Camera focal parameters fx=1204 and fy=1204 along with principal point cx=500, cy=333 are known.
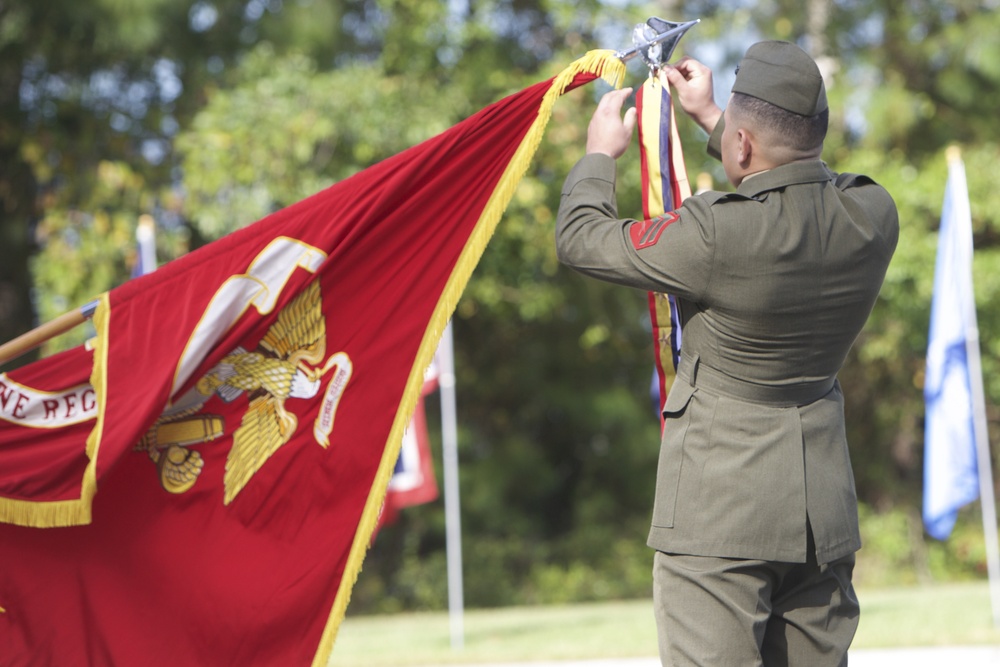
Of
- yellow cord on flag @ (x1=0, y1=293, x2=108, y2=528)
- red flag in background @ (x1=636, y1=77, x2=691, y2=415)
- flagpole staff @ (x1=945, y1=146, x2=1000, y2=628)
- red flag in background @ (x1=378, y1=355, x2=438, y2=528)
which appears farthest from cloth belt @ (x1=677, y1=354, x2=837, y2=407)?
red flag in background @ (x1=378, y1=355, x2=438, y2=528)

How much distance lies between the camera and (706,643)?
91.9 inches

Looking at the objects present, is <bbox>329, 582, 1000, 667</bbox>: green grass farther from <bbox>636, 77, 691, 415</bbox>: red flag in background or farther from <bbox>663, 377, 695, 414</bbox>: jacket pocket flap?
<bbox>663, 377, 695, 414</bbox>: jacket pocket flap

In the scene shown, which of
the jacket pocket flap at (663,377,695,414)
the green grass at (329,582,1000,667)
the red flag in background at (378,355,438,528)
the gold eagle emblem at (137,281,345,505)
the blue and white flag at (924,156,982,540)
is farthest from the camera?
the red flag in background at (378,355,438,528)

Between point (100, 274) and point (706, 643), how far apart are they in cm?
989

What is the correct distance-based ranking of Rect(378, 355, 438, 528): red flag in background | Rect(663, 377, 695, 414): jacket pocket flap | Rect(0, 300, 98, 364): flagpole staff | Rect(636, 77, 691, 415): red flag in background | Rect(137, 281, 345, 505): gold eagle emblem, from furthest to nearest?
Rect(378, 355, 438, 528): red flag in background → Rect(137, 281, 345, 505): gold eagle emblem → Rect(0, 300, 98, 364): flagpole staff → Rect(636, 77, 691, 415): red flag in background → Rect(663, 377, 695, 414): jacket pocket flap

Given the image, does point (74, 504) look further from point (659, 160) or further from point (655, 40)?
point (655, 40)

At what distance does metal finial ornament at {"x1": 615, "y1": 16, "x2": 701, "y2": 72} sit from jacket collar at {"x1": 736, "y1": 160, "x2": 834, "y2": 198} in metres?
0.65

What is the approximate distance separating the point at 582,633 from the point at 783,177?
6.16 metres

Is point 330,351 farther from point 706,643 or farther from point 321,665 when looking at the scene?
point 706,643

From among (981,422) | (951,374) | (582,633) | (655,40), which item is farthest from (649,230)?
(981,422)

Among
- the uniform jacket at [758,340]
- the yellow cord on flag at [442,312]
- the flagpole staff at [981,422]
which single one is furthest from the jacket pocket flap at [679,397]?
the flagpole staff at [981,422]

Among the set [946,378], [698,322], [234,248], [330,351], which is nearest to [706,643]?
[698,322]

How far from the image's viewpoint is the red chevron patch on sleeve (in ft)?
7.93

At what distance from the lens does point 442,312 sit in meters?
3.38
